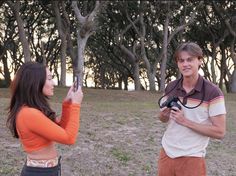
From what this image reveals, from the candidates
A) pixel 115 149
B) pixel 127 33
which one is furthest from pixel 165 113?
pixel 127 33

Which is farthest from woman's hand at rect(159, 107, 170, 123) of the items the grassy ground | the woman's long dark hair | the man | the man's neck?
the grassy ground

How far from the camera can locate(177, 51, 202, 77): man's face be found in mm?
3309

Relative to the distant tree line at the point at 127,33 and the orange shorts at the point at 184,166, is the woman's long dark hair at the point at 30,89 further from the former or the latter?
the distant tree line at the point at 127,33

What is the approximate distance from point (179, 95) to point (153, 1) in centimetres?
2098

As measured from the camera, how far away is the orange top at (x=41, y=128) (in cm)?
291

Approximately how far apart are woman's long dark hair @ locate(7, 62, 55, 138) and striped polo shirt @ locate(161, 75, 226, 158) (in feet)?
3.21

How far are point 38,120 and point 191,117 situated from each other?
1.13 meters

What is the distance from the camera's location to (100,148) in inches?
303

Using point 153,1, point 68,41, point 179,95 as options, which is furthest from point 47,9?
point 179,95

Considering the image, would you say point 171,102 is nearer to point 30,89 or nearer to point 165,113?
point 165,113

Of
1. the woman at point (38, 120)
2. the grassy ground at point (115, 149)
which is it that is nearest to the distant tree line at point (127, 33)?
the grassy ground at point (115, 149)

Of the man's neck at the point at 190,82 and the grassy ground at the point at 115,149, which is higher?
the man's neck at the point at 190,82

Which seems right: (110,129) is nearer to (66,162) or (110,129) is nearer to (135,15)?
(66,162)

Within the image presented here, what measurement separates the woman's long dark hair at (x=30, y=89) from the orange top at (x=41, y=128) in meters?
0.05
